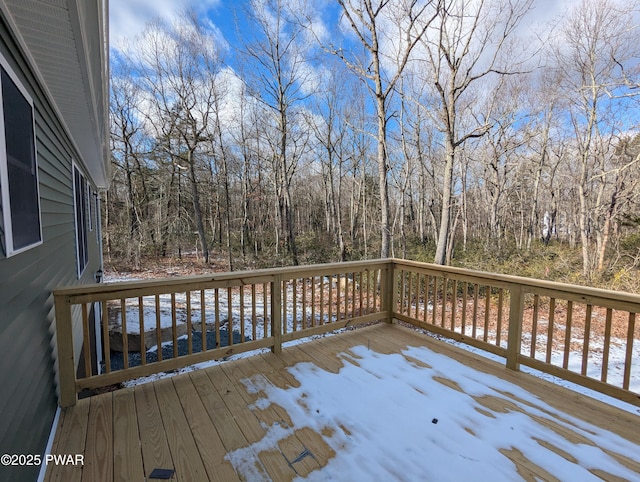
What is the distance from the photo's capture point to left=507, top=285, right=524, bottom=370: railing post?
2.86 metres

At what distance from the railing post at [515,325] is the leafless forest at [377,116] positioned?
4.59 metres

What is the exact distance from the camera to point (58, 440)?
1897mm

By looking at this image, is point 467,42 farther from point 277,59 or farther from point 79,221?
point 79,221

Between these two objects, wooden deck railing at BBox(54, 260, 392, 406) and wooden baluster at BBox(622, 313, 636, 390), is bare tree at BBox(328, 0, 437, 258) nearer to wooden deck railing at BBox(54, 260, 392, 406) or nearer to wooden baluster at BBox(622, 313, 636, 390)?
wooden deck railing at BBox(54, 260, 392, 406)

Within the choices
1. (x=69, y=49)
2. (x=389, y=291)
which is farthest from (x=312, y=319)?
(x=69, y=49)

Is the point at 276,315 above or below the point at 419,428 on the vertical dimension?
above

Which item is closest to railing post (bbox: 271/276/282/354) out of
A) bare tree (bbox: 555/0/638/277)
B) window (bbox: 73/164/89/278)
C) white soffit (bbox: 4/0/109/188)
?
white soffit (bbox: 4/0/109/188)

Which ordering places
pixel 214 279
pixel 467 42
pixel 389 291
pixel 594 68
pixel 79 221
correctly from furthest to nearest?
pixel 594 68
pixel 467 42
pixel 79 221
pixel 389 291
pixel 214 279

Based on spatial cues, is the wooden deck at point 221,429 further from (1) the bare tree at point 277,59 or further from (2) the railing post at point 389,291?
(1) the bare tree at point 277,59

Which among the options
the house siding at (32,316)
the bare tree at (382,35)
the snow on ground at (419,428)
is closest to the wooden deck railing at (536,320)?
the snow on ground at (419,428)

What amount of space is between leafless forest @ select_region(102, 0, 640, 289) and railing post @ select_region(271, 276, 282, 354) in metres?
4.86

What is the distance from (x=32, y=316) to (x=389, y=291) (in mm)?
3559

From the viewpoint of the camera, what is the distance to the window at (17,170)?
142 centimetres

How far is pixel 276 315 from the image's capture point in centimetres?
329
